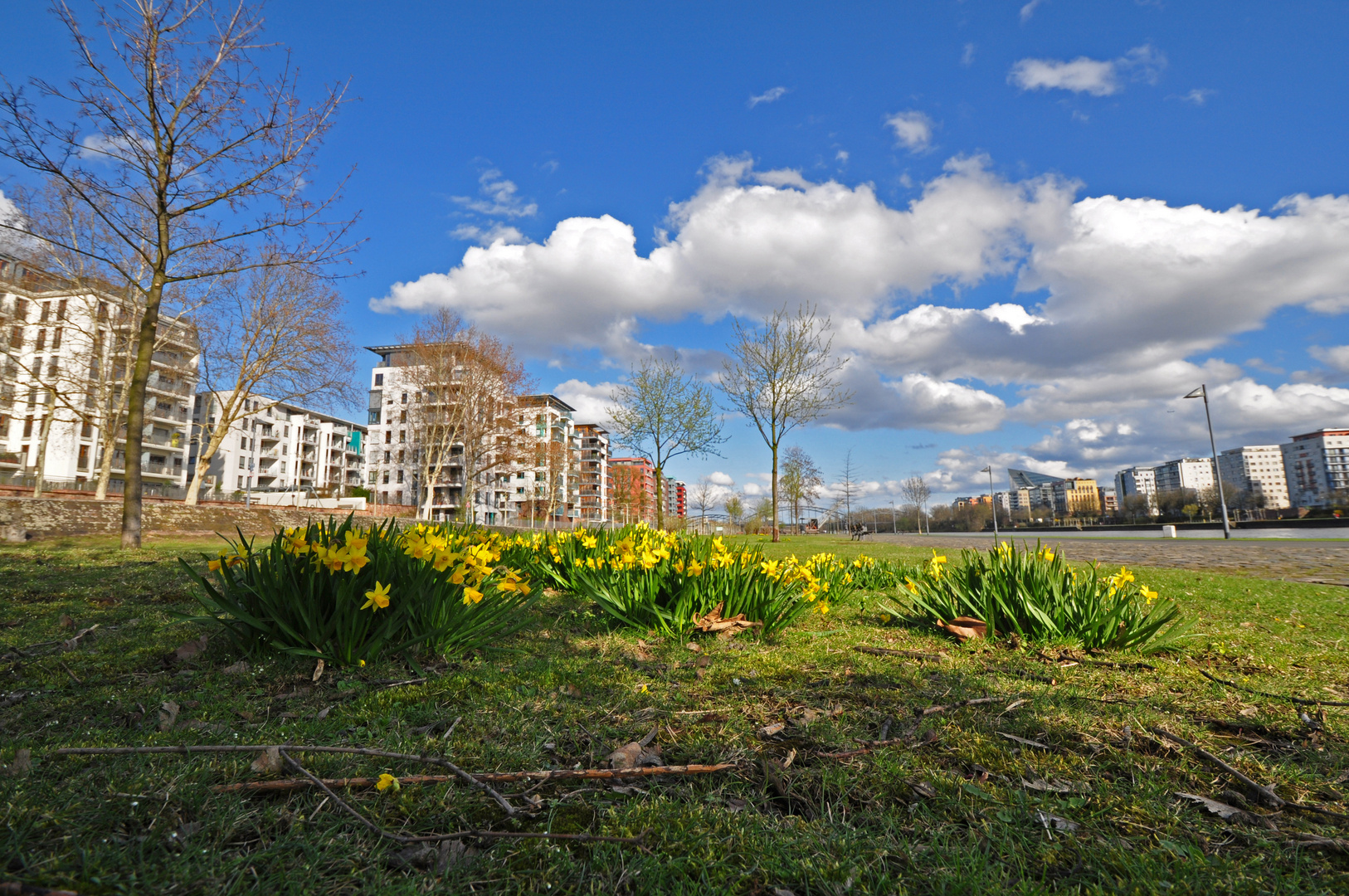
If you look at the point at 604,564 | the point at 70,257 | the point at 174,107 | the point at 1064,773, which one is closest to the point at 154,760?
the point at 1064,773

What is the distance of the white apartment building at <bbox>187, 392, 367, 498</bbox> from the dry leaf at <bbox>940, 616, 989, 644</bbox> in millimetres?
63636

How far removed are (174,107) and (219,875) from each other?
12908 millimetres

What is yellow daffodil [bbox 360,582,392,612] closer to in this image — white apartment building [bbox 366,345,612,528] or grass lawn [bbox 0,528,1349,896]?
grass lawn [bbox 0,528,1349,896]

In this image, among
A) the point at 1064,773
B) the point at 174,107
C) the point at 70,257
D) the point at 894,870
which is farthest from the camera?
the point at 70,257

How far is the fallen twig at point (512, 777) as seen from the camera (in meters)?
1.54

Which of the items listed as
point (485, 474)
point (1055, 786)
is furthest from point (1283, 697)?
point (485, 474)

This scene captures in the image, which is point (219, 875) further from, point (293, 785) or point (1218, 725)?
point (1218, 725)

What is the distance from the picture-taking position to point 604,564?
4695mm

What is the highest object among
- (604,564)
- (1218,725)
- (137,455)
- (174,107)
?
(174,107)

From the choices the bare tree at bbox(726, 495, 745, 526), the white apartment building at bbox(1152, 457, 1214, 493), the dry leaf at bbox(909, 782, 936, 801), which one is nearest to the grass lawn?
the dry leaf at bbox(909, 782, 936, 801)

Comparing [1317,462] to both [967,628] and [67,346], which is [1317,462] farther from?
[67,346]

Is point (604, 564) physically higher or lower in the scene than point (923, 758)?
higher

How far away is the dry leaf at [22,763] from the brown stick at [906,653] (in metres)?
3.43

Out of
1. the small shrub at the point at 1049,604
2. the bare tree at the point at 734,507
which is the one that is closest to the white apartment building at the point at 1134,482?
the bare tree at the point at 734,507
